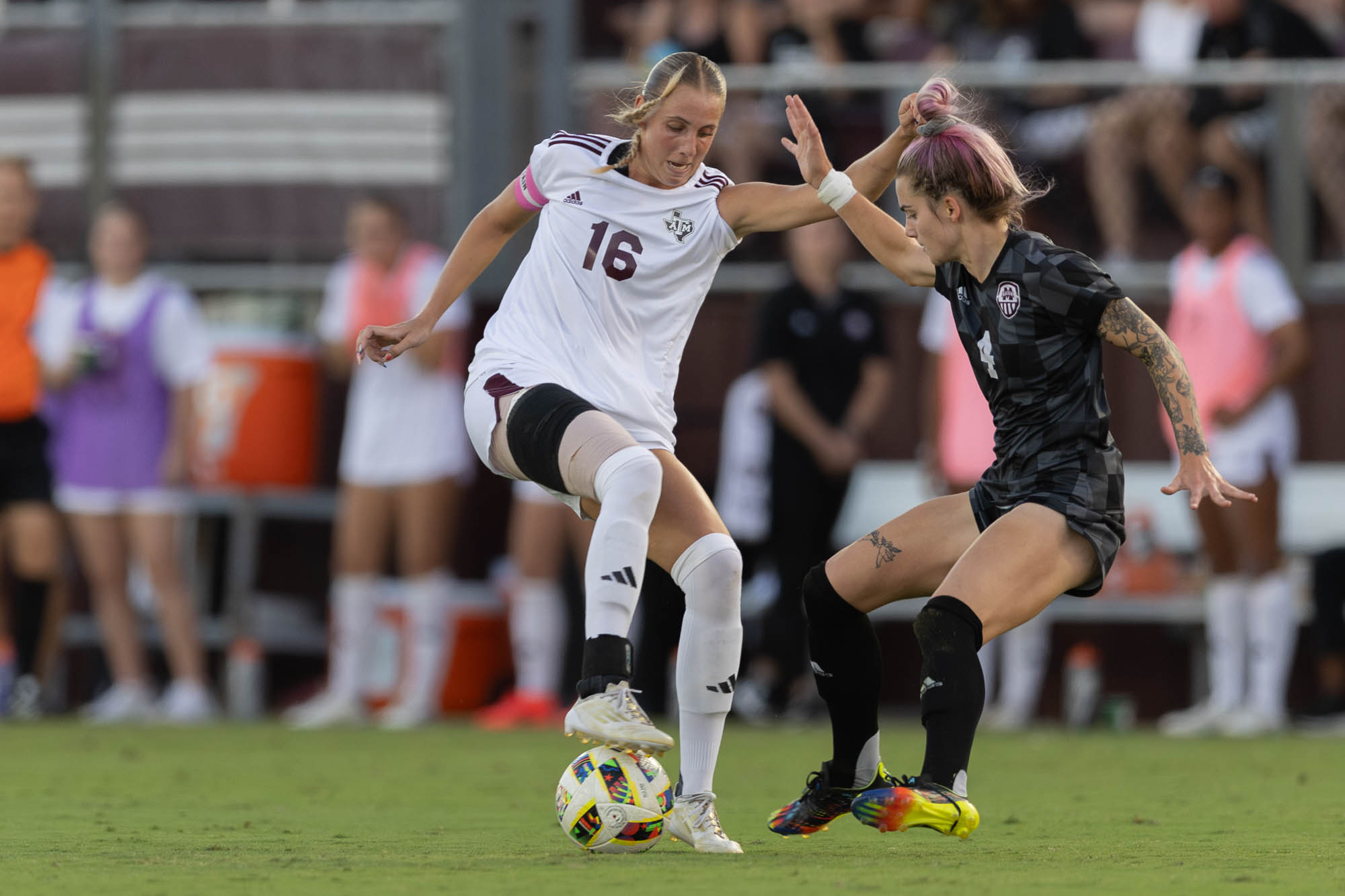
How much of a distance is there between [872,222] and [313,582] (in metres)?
7.89

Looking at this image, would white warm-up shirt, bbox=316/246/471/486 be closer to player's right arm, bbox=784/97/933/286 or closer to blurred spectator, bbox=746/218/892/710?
blurred spectator, bbox=746/218/892/710

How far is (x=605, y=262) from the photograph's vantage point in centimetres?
569

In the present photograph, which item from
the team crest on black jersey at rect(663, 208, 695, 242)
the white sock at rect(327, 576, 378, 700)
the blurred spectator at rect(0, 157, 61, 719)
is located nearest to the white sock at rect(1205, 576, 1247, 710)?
the white sock at rect(327, 576, 378, 700)

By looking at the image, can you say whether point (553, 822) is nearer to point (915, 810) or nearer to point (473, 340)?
point (915, 810)

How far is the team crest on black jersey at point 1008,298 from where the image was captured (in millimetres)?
5199

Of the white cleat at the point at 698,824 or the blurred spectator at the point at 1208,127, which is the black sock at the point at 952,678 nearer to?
the white cleat at the point at 698,824

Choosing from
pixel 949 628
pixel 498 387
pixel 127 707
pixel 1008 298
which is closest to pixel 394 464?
pixel 127 707

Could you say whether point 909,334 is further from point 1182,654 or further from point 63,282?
point 63,282

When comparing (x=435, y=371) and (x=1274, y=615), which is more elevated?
(x=435, y=371)

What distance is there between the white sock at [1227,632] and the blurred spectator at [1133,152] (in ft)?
7.15

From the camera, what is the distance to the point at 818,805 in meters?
5.56

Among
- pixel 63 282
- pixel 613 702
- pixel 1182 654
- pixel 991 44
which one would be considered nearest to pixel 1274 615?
pixel 1182 654

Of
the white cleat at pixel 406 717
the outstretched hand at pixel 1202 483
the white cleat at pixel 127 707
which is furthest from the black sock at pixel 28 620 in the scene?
the outstretched hand at pixel 1202 483

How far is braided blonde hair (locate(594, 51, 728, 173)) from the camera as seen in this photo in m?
5.53
